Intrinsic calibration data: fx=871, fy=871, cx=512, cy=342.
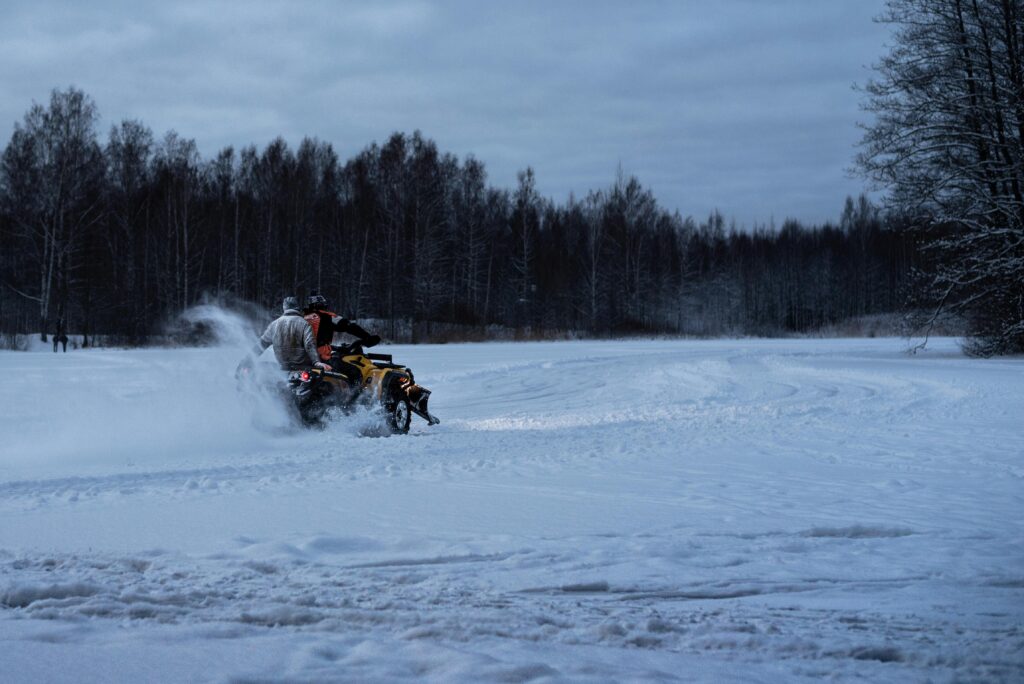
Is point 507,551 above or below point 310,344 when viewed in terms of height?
below

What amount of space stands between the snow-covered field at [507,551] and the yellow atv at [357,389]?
1.64ft

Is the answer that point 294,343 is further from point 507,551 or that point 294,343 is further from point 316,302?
point 507,551

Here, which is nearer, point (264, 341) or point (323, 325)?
point (264, 341)

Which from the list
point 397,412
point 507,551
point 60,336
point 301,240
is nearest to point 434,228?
point 301,240

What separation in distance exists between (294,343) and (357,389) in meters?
1.01

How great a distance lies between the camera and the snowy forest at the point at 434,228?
1050 inches

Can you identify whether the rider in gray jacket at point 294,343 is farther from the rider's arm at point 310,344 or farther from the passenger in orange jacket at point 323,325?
the passenger in orange jacket at point 323,325

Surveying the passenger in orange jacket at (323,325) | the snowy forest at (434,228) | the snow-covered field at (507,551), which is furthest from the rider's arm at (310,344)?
the snowy forest at (434,228)

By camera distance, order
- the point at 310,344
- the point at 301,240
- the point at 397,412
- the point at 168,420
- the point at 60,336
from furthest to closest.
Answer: the point at 301,240, the point at 60,336, the point at 397,412, the point at 168,420, the point at 310,344

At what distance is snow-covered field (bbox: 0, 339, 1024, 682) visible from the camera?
346 cm

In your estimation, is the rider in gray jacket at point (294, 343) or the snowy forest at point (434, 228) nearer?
the rider in gray jacket at point (294, 343)

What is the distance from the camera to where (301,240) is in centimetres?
5397

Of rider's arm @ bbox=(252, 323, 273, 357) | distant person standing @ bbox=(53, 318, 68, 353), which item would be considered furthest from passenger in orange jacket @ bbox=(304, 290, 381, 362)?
distant person standing @ bbox=(53, 318, 68, 353)

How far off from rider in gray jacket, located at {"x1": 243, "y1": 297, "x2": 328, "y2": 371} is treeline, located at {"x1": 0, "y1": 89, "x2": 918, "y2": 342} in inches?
891
